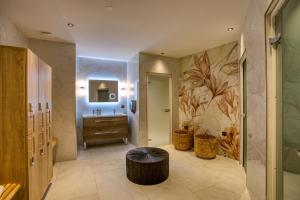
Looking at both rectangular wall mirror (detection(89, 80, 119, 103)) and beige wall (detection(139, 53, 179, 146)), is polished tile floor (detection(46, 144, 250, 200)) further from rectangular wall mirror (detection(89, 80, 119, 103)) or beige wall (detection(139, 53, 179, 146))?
rectangular wall mirror (detection(89, 80, 119, 103))

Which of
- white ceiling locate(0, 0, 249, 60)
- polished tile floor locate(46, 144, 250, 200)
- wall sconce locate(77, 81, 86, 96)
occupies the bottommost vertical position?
polished tile floor locate(46, 144, 250, 200)

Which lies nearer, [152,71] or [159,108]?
[152,71]

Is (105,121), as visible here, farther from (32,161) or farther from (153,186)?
(32,161)

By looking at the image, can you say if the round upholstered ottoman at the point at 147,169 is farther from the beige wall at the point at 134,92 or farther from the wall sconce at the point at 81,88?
the wall sconce at the point at 81,88

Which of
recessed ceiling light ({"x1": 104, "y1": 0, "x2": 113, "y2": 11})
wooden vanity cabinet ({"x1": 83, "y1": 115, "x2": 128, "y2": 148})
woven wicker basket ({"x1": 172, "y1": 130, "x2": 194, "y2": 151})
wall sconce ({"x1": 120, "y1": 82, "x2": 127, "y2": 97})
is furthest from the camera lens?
wall sconce ({"x1": 120, "y1": 82, "x2": 127, "y2": 97})

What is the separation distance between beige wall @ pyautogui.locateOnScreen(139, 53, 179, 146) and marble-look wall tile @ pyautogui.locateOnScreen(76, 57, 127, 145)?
114 centimetres

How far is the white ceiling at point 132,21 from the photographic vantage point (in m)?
2.09

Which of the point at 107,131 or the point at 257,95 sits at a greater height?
the point at 257,95

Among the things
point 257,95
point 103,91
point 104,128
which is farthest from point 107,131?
point 257,95

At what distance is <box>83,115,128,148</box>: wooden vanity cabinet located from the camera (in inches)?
167

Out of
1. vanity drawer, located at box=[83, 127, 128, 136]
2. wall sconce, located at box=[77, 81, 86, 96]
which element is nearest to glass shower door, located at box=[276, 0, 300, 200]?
vanity drawer, located at box=[83, 127, 128, 136]

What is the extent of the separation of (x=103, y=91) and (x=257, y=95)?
417cm

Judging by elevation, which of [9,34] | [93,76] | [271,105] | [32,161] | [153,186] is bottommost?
[153,186]

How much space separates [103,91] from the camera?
4.94m
